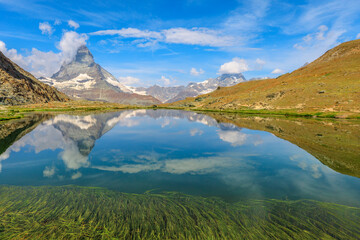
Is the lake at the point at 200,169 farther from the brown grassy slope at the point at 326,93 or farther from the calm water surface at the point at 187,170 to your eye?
the brown grassy slope at the point at 326,93

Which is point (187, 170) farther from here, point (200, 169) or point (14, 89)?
point (14, 89)

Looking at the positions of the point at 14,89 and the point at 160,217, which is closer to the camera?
the point at 160,217

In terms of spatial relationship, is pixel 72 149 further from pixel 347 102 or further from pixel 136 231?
pixel 347 102

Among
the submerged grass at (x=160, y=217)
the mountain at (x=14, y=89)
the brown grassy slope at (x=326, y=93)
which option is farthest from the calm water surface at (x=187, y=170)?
the mountain at (x=14, y=89)

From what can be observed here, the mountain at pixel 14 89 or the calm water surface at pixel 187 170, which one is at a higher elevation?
the mountain at pixel 14 89

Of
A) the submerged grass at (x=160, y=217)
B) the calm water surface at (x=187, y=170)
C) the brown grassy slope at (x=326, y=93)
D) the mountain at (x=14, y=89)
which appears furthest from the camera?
the mountain at (x=14, y=89)

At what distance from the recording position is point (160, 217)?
9461 mm

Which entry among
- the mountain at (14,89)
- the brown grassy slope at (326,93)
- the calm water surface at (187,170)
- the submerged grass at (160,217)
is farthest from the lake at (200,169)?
the mountain at (14,89)

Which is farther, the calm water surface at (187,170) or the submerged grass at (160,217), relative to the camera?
the calm water surface at (187,170)

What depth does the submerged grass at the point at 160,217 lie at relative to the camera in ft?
26.8

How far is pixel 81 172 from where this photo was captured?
16.5 metres

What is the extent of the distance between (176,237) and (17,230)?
7.00 m

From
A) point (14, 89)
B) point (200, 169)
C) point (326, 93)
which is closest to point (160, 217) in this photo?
point (200, 169)

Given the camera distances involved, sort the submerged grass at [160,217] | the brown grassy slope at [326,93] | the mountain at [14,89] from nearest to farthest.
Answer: the submerged grass at [160,217]
the brown grassy slope at [326,93]
the mountain at [14,89]
